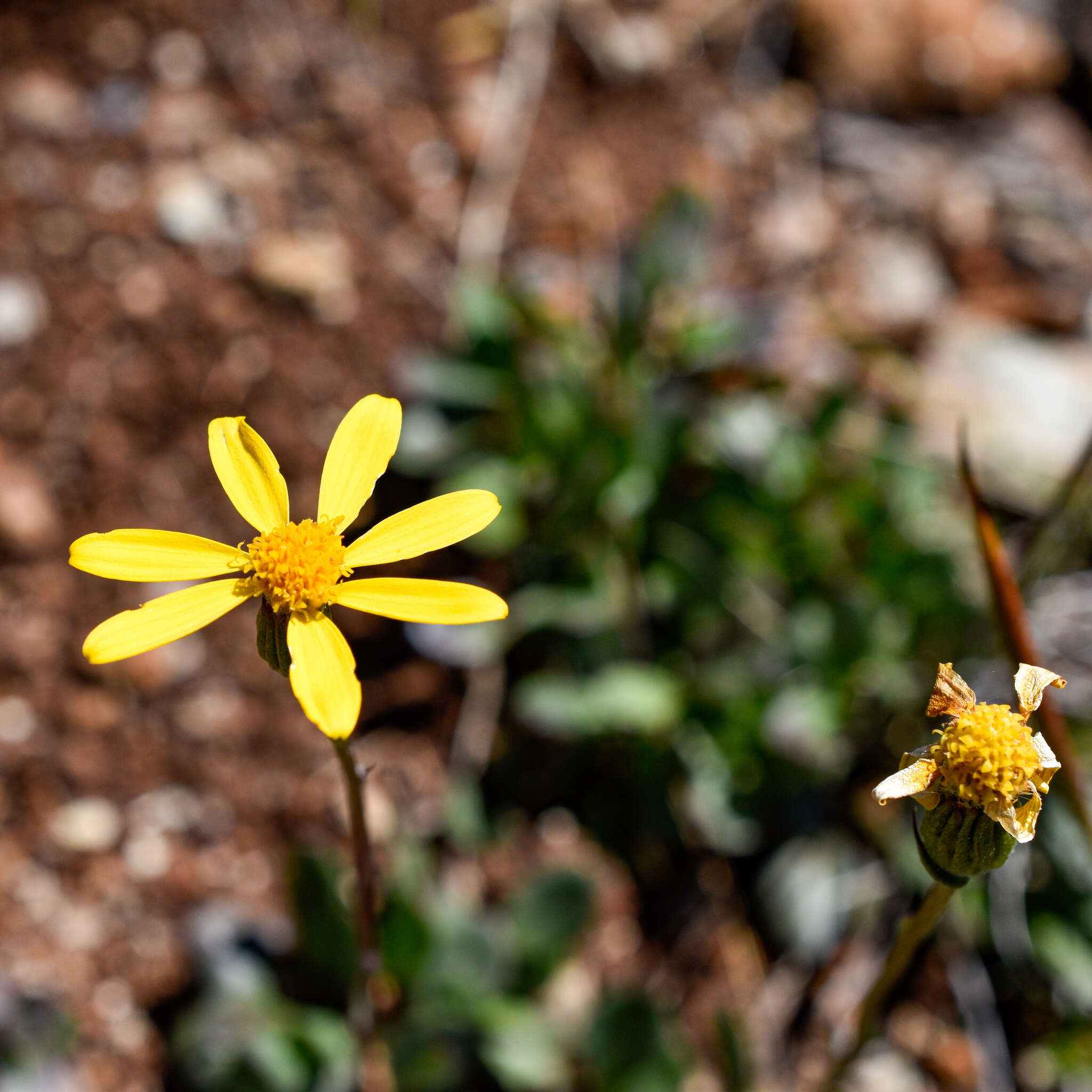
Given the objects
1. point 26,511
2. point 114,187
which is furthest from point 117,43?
point 26,511

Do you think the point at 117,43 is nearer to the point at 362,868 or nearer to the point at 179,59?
the point at 179,59

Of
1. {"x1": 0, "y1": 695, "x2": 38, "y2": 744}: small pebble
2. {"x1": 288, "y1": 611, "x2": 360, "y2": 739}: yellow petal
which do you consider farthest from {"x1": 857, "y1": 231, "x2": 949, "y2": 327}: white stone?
{"x1": 0, "y1": 695, "x2": 38, "y2": 744}: small pebble

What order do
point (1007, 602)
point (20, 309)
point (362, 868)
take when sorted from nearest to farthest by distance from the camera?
point (362, 868), point (1007, 602), point (20, 309)

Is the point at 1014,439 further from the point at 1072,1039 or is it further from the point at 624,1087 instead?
the point at 624,1087

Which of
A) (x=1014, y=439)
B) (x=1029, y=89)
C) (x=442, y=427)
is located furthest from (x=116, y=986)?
(x=1029, y=89)

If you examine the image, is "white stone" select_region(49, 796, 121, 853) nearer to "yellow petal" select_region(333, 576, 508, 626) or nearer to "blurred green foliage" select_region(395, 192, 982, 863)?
"blurred green foliage" select_region(395, 192, 982, 863)

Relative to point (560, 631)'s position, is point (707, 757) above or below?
below

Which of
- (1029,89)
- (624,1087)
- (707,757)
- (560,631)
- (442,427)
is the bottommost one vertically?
(624,1087)
